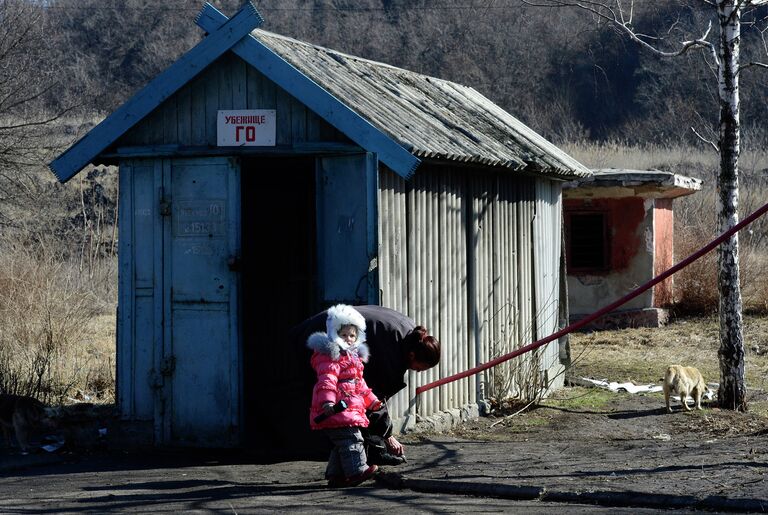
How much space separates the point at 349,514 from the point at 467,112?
21.4 feet

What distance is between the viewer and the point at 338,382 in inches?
305

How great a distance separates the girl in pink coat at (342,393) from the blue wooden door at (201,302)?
1863 mm

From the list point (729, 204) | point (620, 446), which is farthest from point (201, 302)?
point (729, 204)

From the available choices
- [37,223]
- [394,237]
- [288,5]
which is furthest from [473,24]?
[394,237]

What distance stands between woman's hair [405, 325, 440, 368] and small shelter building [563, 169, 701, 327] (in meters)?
11.7

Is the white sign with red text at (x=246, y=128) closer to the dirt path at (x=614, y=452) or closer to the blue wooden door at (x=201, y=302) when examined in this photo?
the blue wooden door at (x=201, y=302)

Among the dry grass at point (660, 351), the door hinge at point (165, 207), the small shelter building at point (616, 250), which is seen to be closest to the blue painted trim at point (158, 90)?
the door hinge at point (165, 207)

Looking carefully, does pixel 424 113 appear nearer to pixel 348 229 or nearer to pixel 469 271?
pixel 469 271

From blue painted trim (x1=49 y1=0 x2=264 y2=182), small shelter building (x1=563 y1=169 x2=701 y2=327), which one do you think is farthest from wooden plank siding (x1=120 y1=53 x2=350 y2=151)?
small shelter building (x1=563 y1=169 x2=701 y2=327)

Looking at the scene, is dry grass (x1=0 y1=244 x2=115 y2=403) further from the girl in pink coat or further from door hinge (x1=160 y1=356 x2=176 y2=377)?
the girl in pink coat

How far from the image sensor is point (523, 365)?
11672mm

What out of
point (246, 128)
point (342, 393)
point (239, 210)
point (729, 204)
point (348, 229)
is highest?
point (246, 128)

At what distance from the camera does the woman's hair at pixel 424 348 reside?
7.81 meters

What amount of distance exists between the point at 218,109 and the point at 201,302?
1708 mm
